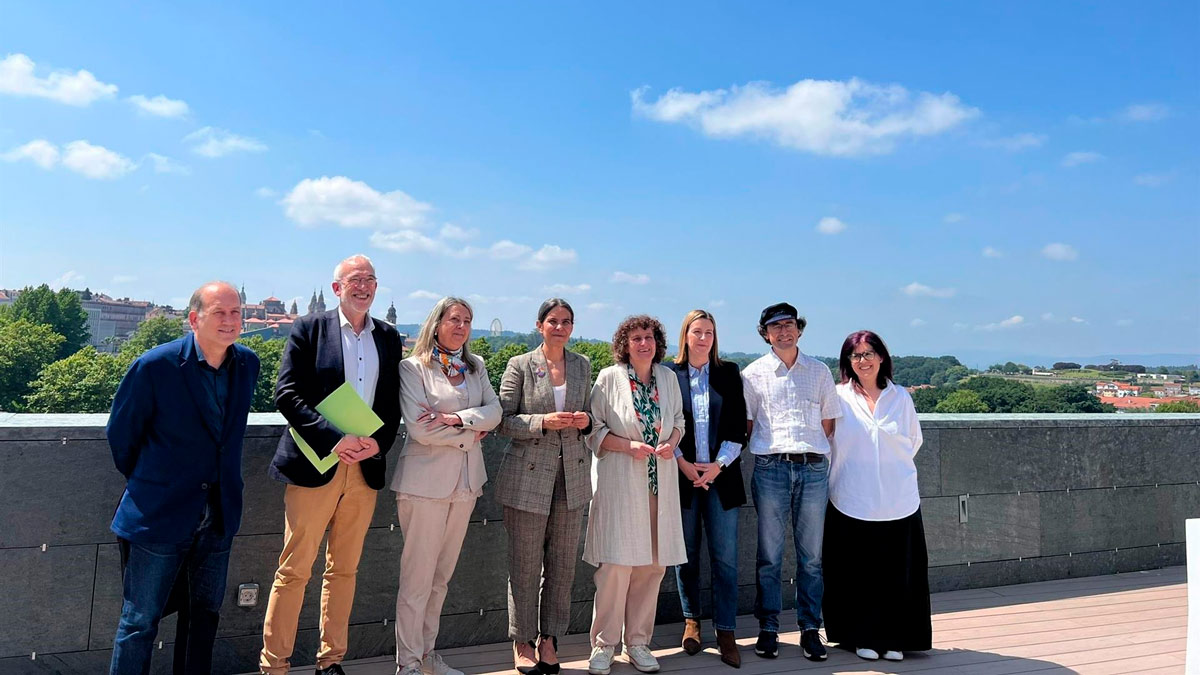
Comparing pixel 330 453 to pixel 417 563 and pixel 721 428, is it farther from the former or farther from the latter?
pixel 721 428

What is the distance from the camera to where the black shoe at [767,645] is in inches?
136

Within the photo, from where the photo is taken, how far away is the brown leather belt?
352 centimetres

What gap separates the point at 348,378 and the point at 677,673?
1.90 metres

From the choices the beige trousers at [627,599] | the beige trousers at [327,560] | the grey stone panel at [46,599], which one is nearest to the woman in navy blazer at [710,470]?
the beige trousers at [627,599]

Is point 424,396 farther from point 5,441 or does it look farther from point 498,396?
point 5,441

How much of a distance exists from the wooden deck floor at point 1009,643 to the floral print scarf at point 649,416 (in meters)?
0.86

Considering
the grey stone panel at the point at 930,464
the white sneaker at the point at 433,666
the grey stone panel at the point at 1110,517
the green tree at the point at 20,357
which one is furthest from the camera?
the green tree at the point at 20,357

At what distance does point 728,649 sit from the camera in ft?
11.1

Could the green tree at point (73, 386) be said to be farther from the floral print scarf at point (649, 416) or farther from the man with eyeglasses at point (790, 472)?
the man with eyeglasses at point (790, 472)

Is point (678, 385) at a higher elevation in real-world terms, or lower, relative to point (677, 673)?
higher

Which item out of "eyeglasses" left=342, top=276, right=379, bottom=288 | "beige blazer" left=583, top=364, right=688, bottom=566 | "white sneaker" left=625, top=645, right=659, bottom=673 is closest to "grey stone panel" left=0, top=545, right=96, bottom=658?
"eyeglasses" left=342, top=276, right=379, bottom=288

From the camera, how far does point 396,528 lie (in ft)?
11.4

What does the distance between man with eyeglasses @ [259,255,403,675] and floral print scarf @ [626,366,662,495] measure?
3.42 ft

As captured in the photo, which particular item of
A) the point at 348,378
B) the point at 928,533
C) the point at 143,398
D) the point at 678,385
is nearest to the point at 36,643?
the point at 143,398
